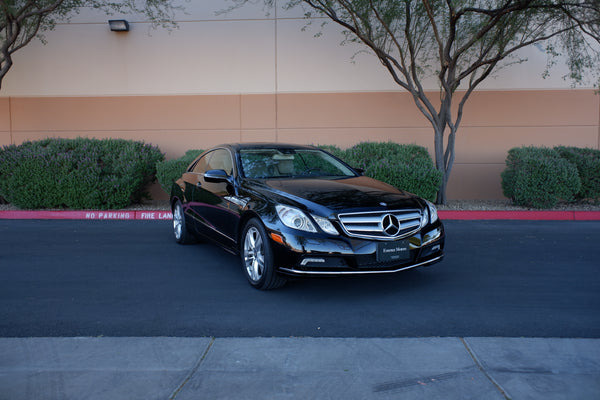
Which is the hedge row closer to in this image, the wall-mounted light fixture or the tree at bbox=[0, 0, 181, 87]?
the tree at bbox=[0, 0, 181, 87]

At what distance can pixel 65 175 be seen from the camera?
1026 centimetres

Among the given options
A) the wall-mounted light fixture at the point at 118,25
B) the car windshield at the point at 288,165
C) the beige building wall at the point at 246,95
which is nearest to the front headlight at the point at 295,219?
the car windshield at the point at 288,165

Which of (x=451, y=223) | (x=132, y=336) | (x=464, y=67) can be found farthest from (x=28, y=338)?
(x=464, y=67)

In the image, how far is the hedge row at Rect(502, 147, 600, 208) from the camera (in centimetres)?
1002

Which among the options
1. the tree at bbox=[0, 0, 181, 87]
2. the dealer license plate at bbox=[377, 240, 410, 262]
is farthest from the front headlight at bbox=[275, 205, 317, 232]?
the tree at bbox=[0, 0, 181, 87]

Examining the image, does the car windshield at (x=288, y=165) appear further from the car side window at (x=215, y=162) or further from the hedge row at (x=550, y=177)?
the hedge row at (x=550, y=177)

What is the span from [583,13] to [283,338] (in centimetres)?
913

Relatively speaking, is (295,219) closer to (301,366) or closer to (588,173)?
(301,366)

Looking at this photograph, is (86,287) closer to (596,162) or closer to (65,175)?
(65,175)

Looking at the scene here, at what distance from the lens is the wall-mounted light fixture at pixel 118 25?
12297 mm

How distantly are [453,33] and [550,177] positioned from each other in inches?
139

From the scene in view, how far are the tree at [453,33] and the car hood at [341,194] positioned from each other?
523 centimetres

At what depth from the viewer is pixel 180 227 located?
7.13m

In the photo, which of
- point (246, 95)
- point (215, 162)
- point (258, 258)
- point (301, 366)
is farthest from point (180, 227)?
point (246, 95)
